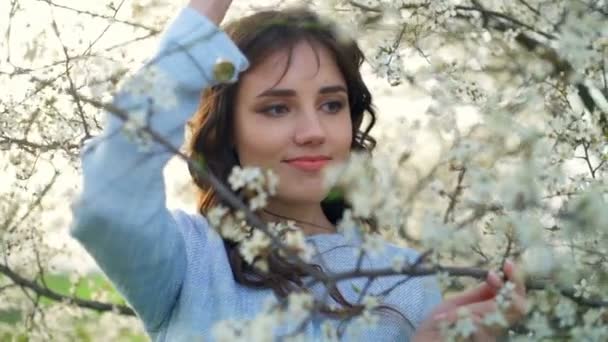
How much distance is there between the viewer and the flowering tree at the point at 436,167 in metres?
1.54

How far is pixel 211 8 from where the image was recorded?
197cm

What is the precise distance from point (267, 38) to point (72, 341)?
1.01 m

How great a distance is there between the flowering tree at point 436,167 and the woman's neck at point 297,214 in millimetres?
82

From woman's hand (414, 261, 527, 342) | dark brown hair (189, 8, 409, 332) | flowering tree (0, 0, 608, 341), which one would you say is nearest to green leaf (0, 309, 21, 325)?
flowering tree (0, 0, 608, 341)

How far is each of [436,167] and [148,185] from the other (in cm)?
41

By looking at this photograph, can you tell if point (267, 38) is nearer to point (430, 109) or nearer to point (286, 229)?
point (286, 229)

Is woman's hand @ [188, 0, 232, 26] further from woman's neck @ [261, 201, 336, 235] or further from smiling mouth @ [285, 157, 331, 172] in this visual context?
woman's neck @ [261, 201, 336, 235]

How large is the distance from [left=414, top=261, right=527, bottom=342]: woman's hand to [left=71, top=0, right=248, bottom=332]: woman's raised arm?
410 mm

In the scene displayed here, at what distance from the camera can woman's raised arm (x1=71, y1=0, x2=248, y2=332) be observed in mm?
1812

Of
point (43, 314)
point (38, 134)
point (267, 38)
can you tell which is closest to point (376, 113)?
point (267, 38)

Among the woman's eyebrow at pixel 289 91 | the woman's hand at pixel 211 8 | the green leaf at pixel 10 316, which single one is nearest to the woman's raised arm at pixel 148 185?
the woman's hand at pixel 211 8

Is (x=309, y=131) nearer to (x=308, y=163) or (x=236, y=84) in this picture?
(x=308, y=163)

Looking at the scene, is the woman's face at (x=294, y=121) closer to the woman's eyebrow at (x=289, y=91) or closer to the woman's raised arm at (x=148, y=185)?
the woman's eyebrow at (x=289, y=91)

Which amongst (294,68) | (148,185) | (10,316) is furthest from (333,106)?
(10,316)
